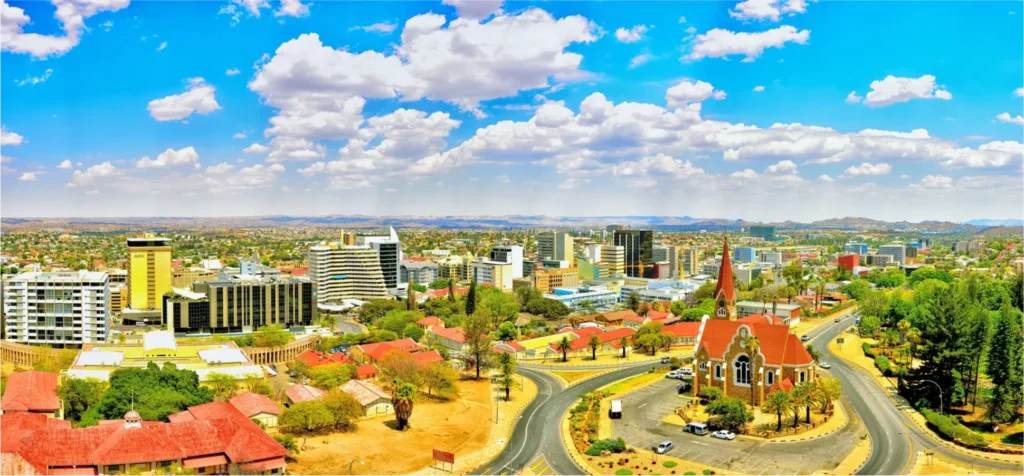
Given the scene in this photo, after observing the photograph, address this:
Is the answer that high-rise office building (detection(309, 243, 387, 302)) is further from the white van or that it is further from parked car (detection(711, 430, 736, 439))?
parked car (detection(711, 430, 736, 439))

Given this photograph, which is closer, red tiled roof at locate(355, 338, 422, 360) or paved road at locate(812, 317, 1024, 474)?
paved road at locate(812, 317, 1024, 474)

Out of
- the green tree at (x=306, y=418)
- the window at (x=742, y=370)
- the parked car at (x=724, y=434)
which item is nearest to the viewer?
the parked car at (x=724, y=434)

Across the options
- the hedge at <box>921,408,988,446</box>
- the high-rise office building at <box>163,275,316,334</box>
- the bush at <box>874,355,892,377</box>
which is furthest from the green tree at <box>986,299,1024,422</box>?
the high-rise office building at <box>163,275,316,334</box>

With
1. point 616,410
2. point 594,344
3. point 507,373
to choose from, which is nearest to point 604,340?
point 594,344

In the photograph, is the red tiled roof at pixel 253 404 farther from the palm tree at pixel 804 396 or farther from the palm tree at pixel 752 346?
the palm tree at pixel 804 396

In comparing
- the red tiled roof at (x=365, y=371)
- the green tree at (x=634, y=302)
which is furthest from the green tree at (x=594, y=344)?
the green tree at (x=634, y=302)
